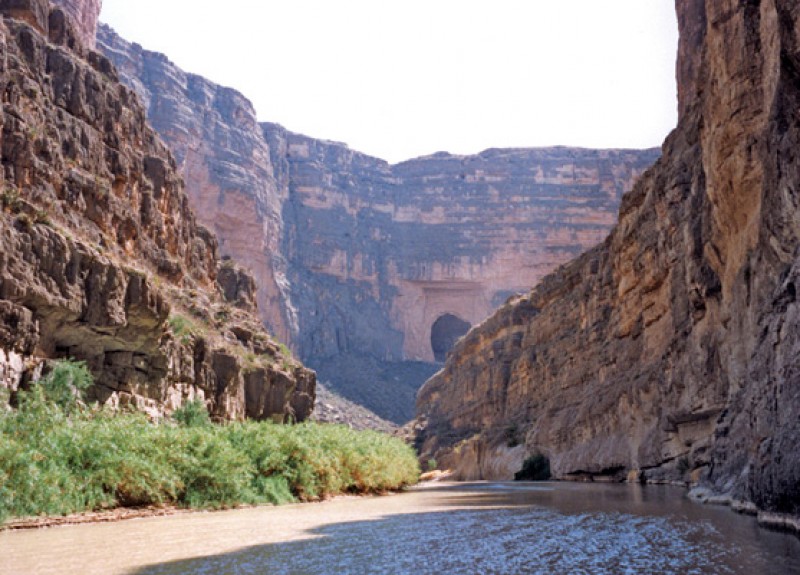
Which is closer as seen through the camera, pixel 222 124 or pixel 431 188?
pixel 222 124

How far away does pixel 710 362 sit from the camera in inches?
1067

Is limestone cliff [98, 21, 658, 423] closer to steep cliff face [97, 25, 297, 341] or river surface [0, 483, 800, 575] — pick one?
steep cliff face [97, 25, 297, 341]

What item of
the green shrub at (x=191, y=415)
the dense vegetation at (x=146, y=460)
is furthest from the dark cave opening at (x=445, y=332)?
the dense vegetation at (x=146, y=460)

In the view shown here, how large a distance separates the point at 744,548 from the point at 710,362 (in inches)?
774

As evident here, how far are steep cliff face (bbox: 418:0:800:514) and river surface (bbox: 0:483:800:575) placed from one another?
1468mm

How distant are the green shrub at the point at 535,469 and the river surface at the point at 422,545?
31634 mm

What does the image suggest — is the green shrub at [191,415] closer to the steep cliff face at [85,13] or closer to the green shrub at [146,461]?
the green shrub at [146,461]

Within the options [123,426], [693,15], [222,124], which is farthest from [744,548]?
[222,124]

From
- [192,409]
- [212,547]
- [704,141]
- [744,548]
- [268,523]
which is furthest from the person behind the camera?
[192,409]

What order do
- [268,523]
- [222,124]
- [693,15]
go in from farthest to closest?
[222,124], [693,15], [268,523]

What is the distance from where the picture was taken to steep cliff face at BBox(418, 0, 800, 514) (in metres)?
13.5

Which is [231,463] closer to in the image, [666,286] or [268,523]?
[268,523]

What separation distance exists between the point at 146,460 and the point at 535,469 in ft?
114

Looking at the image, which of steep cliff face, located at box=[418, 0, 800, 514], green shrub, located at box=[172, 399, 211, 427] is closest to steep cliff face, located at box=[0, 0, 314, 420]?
green shrub, located at box=[172, 399, 211, 427]
